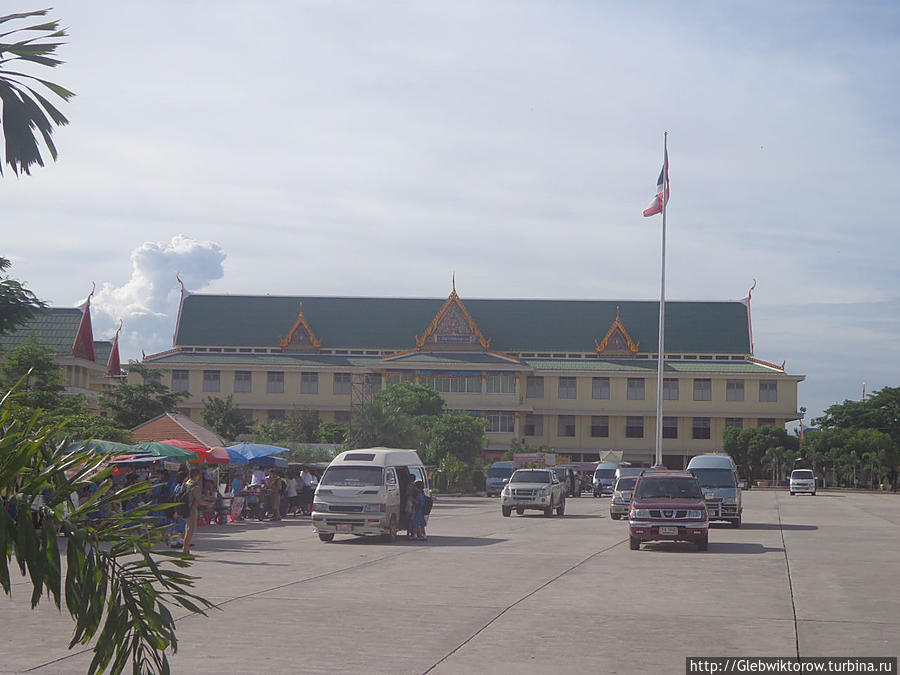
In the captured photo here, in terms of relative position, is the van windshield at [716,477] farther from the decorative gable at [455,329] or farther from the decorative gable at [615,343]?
the decorative gable at [615,343]

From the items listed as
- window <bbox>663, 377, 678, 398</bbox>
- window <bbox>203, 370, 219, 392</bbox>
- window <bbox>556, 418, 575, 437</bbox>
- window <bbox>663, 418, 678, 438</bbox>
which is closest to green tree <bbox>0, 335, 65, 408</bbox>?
window <bbox>203, 370, 219, 392</bbox>

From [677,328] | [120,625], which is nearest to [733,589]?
[120,625]

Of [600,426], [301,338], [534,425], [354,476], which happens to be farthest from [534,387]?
[354,476]

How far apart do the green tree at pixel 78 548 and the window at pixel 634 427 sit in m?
97.9

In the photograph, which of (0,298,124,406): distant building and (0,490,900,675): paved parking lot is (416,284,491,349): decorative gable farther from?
(0,490,900,675): paved parking lot

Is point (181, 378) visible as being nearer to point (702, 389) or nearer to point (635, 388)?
point (635, 388)

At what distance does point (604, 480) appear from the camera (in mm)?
66500

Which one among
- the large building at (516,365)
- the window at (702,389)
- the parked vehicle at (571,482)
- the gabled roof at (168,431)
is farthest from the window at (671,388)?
the gabled roof at (168,431)

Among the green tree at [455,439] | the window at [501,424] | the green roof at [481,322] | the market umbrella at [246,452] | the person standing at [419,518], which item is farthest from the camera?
the green roof at [481,322]

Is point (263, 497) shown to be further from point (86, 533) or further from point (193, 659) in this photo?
point (86, 533)

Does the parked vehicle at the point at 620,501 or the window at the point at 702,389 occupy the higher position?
the window at the point at 702,389

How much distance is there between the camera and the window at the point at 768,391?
98.5 m

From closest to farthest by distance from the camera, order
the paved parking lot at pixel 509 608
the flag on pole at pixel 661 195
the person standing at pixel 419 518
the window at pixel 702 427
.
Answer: the paved parking lot at pixel 509 608 → the person standing at pixel 419 518 → the flag on pole at pixel 661 195 → the window at pixel 702 427

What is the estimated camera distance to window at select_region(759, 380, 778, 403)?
9850 centimetres
